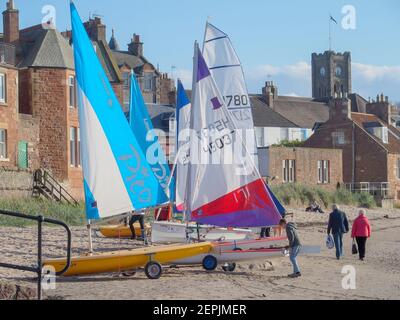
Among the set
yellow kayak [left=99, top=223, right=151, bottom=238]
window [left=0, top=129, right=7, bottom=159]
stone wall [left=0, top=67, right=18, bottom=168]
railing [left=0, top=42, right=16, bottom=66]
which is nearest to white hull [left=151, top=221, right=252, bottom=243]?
yellow kayak [left=99, top=223, right=151, bottom=238]

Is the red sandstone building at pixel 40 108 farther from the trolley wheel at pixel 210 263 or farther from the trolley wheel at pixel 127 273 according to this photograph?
the trolley wheel at pixel 210 263

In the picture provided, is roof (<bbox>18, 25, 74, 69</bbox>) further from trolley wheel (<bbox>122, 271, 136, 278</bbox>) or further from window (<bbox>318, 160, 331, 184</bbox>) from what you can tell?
trolley wheel (<bbox>122, 271, 136, 278</bbox>)

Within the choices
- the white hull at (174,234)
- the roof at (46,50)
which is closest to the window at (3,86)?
the roof at (46,50)

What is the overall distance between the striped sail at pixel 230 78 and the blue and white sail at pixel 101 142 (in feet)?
22.5

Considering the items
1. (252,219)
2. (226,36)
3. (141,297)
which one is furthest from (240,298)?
(226,36)

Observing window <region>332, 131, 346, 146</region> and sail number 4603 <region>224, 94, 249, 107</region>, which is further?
window <region>332, 131, 346, 146</region>

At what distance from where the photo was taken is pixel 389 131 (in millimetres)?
56969

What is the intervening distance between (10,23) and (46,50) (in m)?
4.70

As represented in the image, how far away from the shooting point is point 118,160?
1633 centimetres

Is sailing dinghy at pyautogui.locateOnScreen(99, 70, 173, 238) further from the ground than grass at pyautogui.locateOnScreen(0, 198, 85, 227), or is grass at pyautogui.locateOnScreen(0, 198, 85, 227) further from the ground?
sailing dinghy at pyautogui.locateOnScreen(99, 70, 173, 238)

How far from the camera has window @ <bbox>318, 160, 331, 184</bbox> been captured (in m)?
50.6

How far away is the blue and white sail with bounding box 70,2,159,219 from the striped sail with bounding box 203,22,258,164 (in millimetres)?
6864

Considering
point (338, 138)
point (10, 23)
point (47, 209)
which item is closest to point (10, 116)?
point (47, 209)

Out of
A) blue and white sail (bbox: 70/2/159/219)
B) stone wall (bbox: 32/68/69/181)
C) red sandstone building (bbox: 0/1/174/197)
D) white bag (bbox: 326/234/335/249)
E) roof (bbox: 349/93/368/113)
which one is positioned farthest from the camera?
roof (bbox: 349/93/368/113)
